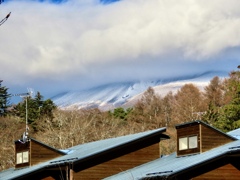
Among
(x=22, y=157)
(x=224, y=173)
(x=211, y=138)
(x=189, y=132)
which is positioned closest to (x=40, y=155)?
(x=22, y=157)

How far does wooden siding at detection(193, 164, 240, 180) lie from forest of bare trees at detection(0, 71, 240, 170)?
21.9m

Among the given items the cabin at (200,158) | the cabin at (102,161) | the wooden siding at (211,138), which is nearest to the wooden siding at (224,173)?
the cabin at (200,158)

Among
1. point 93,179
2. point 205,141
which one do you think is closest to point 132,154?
point 93,179

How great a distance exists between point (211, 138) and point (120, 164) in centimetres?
585

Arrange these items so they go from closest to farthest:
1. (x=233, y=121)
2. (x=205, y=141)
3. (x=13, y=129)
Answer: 1. (x=205, y=141)
2. (x=233, y=121)
3. (x=13, y=129)

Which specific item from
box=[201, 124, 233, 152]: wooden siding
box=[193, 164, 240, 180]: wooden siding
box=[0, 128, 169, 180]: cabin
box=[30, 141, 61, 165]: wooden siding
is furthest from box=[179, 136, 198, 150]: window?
box=[30, 141, 61, 165]: wooden siding

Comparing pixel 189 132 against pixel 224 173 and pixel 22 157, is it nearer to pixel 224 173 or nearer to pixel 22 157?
pixel 224 173

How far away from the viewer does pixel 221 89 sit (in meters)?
84.4

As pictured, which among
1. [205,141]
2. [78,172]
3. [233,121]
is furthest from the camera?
[233,121]

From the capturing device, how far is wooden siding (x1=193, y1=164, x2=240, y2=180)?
22.8 meters

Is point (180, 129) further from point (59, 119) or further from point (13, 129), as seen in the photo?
point (13, 129)

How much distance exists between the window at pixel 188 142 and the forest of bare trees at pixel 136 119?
19362mm

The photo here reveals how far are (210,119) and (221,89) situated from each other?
28.5 metres

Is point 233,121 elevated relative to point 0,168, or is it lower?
elevated
